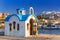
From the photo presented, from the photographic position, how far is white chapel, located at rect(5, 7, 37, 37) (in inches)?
996

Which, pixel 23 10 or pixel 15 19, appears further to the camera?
pixel 23 10

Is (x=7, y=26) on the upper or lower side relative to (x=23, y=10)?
lower

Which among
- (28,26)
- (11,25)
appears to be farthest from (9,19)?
(28,26)

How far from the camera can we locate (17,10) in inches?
1114

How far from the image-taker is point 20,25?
25.4 meters

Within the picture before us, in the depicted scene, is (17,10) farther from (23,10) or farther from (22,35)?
(22,35)

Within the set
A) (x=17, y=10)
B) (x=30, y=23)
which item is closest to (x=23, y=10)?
(x=17, y=10)

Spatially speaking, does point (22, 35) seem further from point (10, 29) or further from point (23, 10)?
point (23, 10)

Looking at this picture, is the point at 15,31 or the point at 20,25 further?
the point at 15,31

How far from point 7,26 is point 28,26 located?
2.62m

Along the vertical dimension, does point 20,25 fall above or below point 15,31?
above

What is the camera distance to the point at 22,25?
25328mm

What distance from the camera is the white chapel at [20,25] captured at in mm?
25298

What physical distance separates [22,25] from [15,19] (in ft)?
3.77
